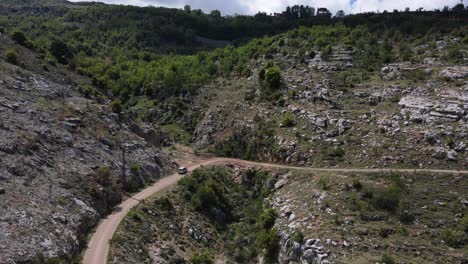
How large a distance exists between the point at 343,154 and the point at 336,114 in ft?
25.8

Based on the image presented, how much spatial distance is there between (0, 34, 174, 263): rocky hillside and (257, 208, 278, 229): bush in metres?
15.8

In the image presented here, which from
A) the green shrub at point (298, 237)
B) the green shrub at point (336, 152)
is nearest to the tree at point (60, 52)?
the green shrub at point (336, 152)

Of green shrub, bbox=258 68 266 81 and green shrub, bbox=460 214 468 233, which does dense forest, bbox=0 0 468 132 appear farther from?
Answer: green shrub, bbox=460 214 468 233

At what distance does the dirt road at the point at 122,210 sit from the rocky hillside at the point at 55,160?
101cm

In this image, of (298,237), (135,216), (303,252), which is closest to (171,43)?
(135,216)

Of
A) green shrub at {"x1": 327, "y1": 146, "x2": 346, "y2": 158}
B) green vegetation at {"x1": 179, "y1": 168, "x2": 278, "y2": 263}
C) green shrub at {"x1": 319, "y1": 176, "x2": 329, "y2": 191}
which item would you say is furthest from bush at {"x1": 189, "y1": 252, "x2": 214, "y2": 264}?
green shrub at {"x1": 327, "y1": 146, "x2": 346, "y2": 158}

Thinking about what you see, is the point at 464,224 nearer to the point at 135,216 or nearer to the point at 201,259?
the point at 201,259

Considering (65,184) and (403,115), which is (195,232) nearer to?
(65,184)

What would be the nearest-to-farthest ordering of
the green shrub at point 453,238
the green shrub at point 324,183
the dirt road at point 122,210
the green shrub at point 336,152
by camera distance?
the dirt road at point 122,210
the green shrub at point 453,238
the green shrub at point 324,183
the green shrub at point 336,152

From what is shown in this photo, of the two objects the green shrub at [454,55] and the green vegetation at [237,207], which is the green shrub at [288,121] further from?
the green shrub at [454,55]

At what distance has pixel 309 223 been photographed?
44062mm

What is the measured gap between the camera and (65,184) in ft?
144

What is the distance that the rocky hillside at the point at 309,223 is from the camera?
130 feet

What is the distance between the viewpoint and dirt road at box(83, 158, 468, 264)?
3788 centimetres
